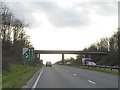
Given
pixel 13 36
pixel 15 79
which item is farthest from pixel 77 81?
pixel 13 36

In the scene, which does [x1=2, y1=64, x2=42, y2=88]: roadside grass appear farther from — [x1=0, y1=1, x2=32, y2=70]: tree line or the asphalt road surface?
[x1=0, y1=1, x2=32, y2=70]: tree line

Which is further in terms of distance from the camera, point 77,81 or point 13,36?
point 13,36

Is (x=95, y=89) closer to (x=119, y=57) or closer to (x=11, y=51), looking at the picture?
(x=11, y=51)

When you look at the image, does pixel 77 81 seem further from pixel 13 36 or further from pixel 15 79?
pixel 13 36

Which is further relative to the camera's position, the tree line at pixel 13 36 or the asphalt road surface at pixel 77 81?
the tree line at pixel 13 36

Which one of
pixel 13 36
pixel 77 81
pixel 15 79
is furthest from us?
pixel 13 36

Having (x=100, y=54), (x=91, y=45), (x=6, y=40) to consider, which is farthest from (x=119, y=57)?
(x=91, y=45)

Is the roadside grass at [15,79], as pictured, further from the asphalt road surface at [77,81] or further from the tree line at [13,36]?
the tree line at [13,36]

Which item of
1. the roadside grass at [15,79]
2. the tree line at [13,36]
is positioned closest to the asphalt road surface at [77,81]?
the roadside grass at [15,79]

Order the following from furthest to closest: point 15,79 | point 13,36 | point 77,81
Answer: point 13,36, point 15,79, point 77,81

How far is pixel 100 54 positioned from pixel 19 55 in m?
63.5

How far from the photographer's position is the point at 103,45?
6107 inches

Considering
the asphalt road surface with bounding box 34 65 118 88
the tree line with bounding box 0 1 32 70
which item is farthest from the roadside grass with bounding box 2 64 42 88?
the tree line with bounding box 0 1 32 70

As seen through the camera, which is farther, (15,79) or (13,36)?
(13,36)
